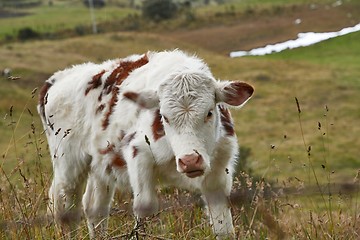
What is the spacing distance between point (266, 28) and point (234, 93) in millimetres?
63629

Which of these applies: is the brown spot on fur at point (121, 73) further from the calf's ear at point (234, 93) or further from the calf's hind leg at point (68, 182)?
the calf's ear at point (234, 93)

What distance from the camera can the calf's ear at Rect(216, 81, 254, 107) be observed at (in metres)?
6.89

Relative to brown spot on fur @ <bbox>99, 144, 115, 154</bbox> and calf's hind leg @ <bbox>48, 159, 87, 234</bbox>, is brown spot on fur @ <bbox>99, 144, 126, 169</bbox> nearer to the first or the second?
brown spot on fur @ <bbox>99, 144, 115, 154</bbox>

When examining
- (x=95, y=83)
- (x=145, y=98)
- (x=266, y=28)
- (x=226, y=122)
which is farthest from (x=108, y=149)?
(x=266, y=28)

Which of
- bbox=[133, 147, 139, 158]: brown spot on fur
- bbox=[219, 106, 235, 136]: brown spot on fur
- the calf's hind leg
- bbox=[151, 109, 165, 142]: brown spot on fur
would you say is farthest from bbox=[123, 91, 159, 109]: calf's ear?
the calf's hind leg

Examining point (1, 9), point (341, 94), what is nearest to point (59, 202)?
point (341, 94)

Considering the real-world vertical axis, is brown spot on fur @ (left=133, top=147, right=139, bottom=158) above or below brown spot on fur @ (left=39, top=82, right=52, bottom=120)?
above

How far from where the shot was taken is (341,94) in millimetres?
41562

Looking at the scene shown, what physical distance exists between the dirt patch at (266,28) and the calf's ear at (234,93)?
59.8 meters

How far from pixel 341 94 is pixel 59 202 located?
113ft

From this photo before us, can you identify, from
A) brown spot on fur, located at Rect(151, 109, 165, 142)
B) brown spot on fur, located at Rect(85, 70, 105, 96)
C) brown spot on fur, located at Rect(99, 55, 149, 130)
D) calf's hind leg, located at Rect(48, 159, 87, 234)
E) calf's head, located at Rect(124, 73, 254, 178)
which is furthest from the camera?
calf's hind leg, located at Rect(48, 159, 87, 234)

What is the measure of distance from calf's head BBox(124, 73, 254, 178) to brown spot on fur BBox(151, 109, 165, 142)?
0.43 ft

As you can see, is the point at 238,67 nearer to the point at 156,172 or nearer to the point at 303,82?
the point at 303,82

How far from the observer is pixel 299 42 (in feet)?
211
